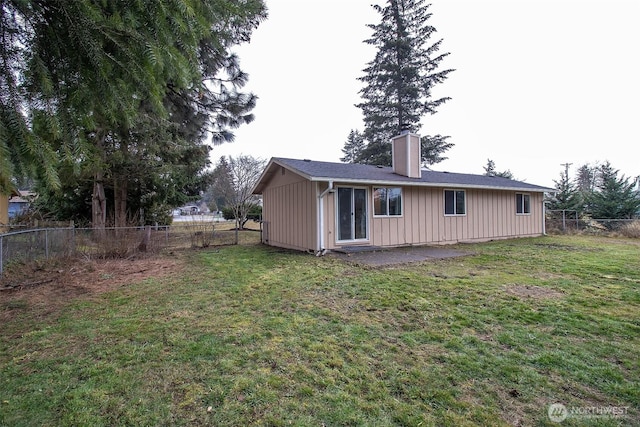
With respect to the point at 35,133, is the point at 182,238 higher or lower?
lower

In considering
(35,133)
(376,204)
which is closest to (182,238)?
(376,204)

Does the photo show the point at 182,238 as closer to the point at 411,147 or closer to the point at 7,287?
the point at 7,287

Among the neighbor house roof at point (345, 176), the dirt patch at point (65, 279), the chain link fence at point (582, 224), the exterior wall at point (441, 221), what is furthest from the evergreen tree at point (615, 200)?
the dirt patch at point (65, 279)

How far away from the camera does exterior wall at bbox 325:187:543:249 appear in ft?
31.2

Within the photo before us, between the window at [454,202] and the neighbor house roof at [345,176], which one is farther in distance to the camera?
the window at [454,202]

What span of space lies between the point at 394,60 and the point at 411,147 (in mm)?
12707

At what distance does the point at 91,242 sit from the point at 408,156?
388 inches

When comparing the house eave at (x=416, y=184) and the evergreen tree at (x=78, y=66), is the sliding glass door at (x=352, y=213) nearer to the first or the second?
the house eave at (x=416, y=184)

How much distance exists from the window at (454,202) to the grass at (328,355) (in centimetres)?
614

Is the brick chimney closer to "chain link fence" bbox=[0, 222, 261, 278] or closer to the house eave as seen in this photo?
the house eave

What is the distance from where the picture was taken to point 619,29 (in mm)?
9352

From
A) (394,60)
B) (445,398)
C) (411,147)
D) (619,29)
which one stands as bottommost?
(445,398)

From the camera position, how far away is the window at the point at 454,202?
10976mm

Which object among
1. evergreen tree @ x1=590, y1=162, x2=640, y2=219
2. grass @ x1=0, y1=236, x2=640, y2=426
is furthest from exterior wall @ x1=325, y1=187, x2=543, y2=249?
evergreen tree @ x1=590, y1=162, x2=640, y2=219
